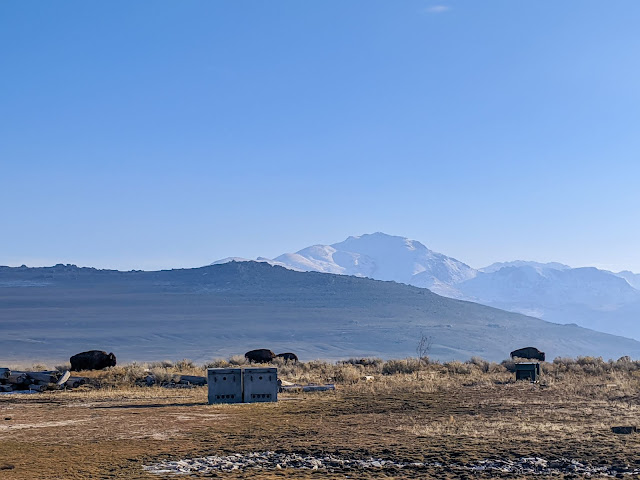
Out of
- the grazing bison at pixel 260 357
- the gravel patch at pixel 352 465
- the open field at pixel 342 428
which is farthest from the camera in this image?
the grazing bison at pixel 260 357

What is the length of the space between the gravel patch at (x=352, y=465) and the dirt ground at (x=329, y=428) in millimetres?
286

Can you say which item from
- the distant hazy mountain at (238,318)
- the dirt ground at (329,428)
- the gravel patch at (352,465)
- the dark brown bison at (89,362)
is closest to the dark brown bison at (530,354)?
the dirt ground at (329,428)

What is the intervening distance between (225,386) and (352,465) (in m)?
11.3

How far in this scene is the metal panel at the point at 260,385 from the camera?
2517cm

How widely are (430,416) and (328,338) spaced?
115326 millimetres

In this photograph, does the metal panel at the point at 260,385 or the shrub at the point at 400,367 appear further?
the shrub at the point at 400,367

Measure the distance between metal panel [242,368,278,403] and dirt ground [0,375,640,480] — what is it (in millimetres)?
510

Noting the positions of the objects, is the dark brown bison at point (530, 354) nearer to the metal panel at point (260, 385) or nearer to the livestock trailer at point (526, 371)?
the livestock trailer at point (526, 371)

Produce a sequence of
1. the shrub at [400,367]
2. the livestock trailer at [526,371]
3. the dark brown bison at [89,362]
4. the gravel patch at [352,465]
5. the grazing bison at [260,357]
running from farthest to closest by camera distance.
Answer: the grazing bison at [260,357] → the shrub at [400,367] → the dark brown bison at [89,362] → the livestock trailer at [526,371] → the gravel patch at [352,465]

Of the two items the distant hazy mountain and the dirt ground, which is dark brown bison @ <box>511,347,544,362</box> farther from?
the distant hazy mountain

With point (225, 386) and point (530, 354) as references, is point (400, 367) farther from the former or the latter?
point (225, 386)

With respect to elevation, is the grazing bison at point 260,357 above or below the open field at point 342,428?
above

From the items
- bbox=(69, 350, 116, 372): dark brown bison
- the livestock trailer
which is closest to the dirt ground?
the livestock trailer

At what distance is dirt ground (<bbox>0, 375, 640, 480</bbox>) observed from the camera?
47.8 ft
